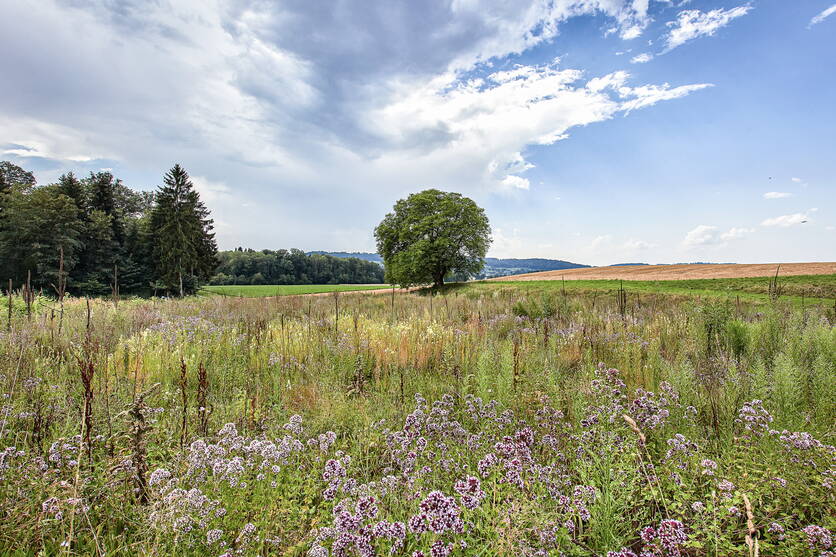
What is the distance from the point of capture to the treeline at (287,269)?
87.9m

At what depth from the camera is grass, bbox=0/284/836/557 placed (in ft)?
A: 5.84

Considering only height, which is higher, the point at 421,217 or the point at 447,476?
the point at 421,217

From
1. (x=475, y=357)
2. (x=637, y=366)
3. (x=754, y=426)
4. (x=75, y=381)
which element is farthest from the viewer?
(x=475, y=357)

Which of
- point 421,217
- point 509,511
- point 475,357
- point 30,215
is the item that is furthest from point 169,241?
point 509,511

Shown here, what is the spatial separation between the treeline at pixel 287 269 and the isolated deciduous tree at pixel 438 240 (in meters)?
54.0

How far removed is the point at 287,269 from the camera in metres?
90.3

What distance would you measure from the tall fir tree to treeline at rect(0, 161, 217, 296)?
0.10m

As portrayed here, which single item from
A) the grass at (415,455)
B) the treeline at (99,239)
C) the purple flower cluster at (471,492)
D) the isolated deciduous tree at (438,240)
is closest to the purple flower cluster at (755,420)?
the grass at (415,455)

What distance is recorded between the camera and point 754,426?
110 inches

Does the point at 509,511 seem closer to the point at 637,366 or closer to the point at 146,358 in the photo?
the point at 637,366

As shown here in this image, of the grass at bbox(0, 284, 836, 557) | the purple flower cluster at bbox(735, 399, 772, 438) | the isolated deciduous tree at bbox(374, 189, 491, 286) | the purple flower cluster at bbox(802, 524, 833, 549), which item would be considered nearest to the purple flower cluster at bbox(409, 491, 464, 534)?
the grass at bbox(0, 284, 836, 557)

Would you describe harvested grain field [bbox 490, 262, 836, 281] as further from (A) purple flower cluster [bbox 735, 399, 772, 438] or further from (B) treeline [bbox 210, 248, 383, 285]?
(B) treeline [bbox 210, 248, 383, 285]

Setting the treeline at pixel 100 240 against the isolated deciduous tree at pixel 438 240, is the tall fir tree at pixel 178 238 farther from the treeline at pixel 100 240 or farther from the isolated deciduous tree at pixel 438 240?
the isolated deciduous tree at pixel 438 240

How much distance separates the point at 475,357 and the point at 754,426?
361 centimetres
